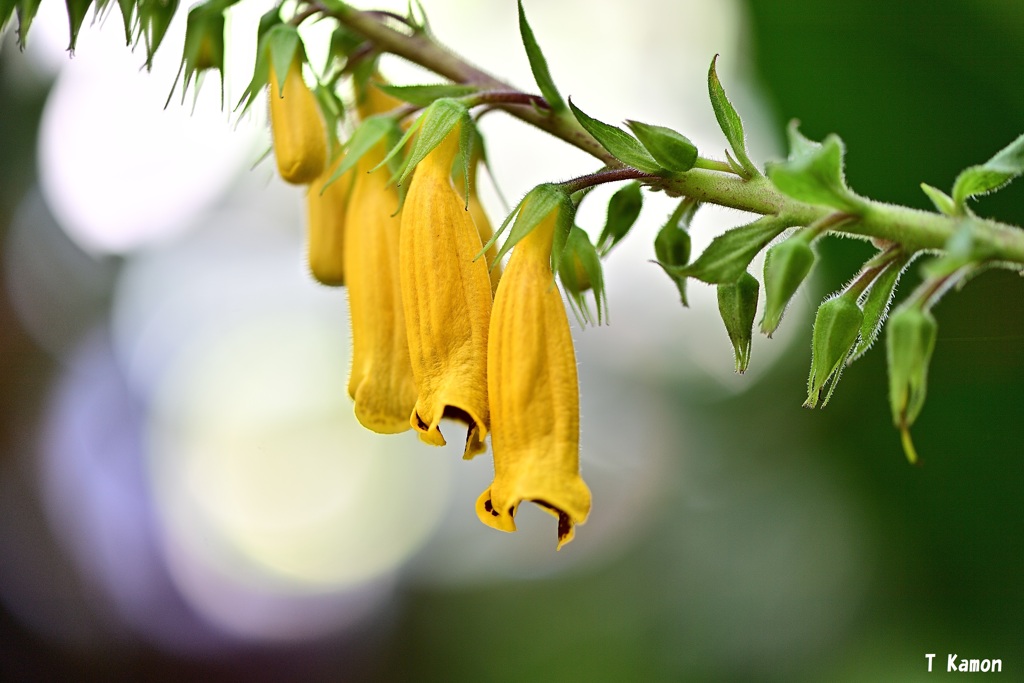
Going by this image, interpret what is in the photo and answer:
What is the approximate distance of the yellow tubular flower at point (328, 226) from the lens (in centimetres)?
127

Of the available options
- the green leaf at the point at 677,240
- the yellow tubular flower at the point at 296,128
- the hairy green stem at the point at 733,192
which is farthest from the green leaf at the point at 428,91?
the green leaf at the point at 677,240

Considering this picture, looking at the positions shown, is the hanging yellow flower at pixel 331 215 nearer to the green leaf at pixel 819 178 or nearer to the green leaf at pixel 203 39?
the green leaf at pixel 203 39

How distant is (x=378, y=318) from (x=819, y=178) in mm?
550

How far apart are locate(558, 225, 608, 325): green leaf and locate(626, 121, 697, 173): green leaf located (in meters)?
0.14

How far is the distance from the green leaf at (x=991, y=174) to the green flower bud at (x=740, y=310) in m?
0.21

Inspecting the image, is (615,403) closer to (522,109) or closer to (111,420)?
(111,420)

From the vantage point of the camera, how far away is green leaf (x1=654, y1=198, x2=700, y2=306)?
1.03m

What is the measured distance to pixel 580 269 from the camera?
108 cm

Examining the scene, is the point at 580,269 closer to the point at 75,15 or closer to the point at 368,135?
the point at 368,135

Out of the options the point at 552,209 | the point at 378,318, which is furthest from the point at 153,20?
the point at 552,209

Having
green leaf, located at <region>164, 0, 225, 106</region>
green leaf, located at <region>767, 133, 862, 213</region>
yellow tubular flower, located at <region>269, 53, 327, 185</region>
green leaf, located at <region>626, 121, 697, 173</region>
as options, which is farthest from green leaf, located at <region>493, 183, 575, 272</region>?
green leaf, located at <region>164, 0, 225, 106</region>

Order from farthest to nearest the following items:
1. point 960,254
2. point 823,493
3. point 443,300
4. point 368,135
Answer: point 823,493 → point 368,135 → point 443,300 → point 960,254

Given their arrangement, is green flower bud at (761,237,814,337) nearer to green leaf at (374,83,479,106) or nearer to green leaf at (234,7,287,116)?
green leaf at (374,83,479,106)

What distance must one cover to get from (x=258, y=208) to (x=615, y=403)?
232 cm
